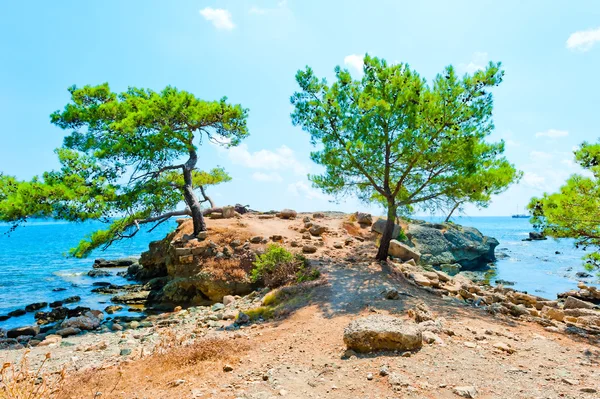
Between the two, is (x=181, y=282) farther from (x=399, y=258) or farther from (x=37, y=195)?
(x=399, y=258)

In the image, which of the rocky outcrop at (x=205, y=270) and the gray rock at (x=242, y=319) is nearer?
the gray rock at (x=242, y=319)

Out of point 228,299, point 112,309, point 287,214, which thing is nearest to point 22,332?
point 112,309

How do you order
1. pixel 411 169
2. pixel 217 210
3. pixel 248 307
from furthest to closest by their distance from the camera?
pixel 217 210 < pixel 411 169 < pixel 248 307

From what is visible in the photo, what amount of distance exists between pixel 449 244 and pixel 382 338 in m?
24.7

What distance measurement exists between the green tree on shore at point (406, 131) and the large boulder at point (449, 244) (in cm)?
994

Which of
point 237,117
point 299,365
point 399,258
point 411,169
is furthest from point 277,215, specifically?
point 299,365

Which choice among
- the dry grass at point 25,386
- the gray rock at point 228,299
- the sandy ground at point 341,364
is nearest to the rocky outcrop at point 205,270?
the gray rock at point 228,299

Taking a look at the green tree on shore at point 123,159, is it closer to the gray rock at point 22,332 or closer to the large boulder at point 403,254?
the gray rock at point 22,332

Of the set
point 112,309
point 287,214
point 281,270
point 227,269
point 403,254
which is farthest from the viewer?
point 287,214

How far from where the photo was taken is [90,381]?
21.9 ft

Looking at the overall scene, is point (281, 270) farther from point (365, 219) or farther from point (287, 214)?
point (365, 219)

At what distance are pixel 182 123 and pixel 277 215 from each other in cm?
898

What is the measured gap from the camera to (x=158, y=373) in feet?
22.0

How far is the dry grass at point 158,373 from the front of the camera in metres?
6.01
